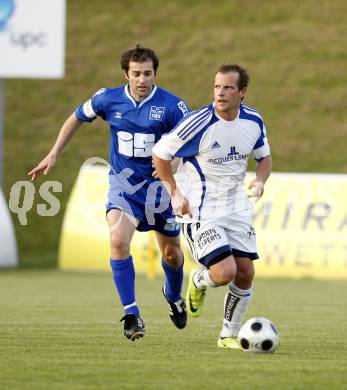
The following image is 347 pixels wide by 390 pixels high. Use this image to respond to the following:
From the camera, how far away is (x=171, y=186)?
8.15 meters

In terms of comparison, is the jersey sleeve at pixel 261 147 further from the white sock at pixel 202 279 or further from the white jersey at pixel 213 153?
the white sock at pixel 202 279

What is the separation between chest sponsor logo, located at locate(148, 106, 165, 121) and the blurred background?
13540mm

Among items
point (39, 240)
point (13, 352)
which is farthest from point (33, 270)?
point (13, 352)

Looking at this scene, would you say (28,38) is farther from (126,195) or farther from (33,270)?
(126,195)

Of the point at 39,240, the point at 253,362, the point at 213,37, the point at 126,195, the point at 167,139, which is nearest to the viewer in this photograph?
the point at 253,362

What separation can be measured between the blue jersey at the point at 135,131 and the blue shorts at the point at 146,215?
11 millimetres

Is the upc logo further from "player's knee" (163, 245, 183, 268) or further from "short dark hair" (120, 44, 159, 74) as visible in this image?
"short dark hair" (120, 44, 159, 74)

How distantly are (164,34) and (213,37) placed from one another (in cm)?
133

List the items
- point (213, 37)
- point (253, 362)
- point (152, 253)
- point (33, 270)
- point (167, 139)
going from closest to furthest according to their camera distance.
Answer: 1. point (253, 362)
2. point (167, 139)
3. point (152, 253)
4. point (33, 270)
5. point (213, 37)

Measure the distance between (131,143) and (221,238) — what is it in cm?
132

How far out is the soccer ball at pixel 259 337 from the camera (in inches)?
308

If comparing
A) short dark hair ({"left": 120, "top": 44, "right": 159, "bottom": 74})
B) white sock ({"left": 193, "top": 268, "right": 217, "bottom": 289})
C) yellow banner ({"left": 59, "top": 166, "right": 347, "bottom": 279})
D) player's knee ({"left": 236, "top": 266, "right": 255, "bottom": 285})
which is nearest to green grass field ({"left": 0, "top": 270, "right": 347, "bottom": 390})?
white sock ({"left": 193, "top": 268, "right": 217, "bottom": 289})

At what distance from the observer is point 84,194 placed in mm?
17875

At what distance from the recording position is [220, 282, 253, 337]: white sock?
8.35 meters
